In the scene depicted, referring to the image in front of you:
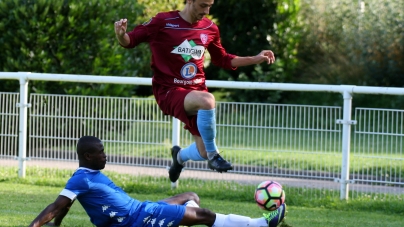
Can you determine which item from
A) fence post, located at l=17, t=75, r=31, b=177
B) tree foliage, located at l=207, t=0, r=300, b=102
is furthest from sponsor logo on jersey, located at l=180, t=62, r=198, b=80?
tree foliage, located at l=207, t=0, r=300, b=102

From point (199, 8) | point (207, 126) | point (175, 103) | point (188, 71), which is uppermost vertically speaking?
point (199, 8)

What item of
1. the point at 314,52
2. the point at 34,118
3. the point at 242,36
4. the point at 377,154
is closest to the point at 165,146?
the point at 34,118

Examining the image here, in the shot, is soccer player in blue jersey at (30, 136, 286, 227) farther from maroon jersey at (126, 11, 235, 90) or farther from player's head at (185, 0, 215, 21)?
player's head at (185, 0, 215, 21)

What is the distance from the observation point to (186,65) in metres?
8.49

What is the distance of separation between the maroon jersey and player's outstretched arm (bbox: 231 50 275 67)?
1.67 ft

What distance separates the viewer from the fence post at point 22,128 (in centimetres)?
1159

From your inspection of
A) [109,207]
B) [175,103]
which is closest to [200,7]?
[175,103]

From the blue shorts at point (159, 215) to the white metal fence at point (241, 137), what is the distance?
11.9 feet

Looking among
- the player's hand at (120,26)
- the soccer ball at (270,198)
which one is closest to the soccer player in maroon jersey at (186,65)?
the player's hand at (120,26)

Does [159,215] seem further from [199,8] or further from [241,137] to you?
[241,137]

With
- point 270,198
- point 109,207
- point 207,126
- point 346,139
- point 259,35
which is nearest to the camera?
point 109,207

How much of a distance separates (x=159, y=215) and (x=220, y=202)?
11.3ft

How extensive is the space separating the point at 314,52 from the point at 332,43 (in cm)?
58

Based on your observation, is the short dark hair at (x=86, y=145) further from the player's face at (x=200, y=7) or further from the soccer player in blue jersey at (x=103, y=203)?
the player's face at (x=200, y=7)
